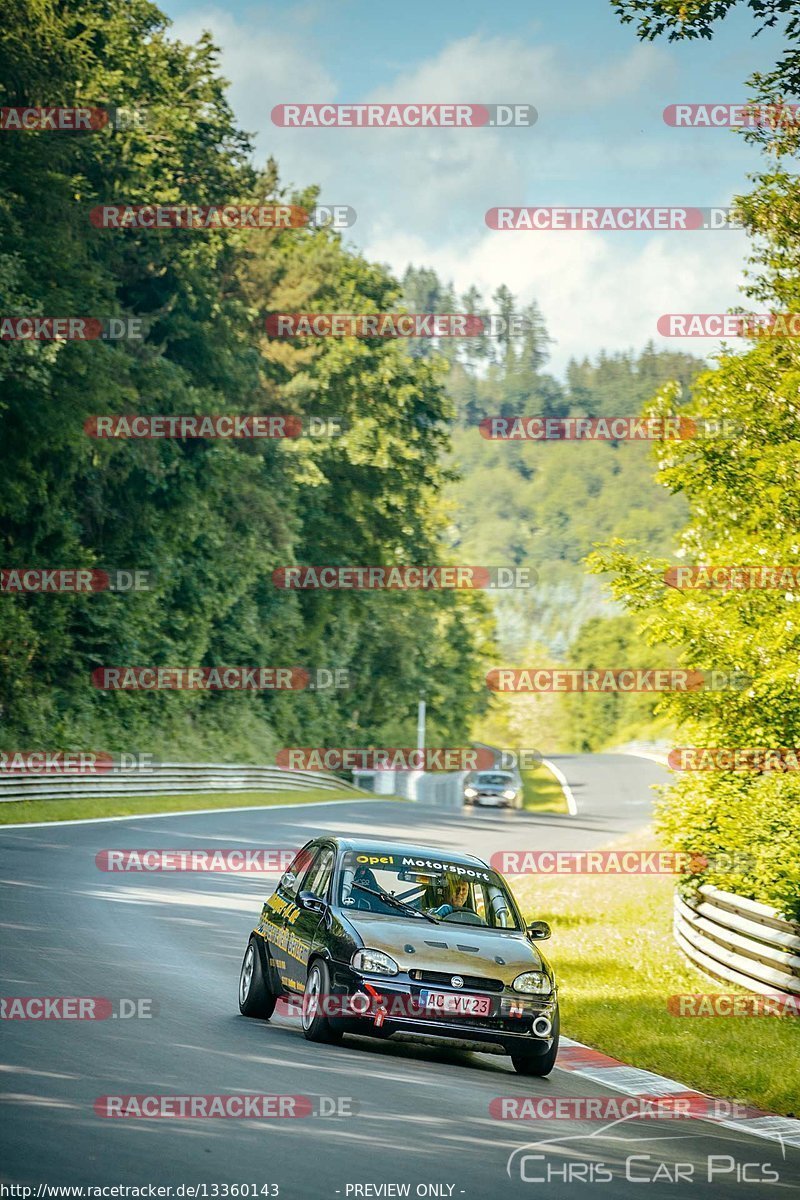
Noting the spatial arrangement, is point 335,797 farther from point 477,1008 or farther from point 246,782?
point 477,1008

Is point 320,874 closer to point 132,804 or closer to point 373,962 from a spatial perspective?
point 373,962

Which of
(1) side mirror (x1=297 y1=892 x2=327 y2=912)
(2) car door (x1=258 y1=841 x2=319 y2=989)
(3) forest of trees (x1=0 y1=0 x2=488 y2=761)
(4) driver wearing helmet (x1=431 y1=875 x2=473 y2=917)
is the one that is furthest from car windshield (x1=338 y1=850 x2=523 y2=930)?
(3) forest of trees (x1=0 y1=0 x2=488 y2=761)

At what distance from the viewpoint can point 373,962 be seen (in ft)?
33.7

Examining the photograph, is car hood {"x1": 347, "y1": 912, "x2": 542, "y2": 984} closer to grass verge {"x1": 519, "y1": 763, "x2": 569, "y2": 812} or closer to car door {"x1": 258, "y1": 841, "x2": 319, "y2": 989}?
car door {"x1": 258, "y1": 841, "x2": 319, "y2": 989}

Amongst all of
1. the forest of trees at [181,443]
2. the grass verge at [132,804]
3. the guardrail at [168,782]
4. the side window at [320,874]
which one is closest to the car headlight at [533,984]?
the side window at [320,874]

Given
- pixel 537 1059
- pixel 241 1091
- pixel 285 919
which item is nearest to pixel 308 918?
pixel 285 919

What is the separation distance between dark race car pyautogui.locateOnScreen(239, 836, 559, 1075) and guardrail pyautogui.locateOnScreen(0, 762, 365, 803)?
2249 cm

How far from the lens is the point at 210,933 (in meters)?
17.6

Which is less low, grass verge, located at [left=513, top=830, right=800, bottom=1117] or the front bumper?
the front bumper

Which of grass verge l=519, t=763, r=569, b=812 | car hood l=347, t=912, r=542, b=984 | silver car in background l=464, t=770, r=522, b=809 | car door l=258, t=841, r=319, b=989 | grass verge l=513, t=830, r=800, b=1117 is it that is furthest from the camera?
grass verge l=519, t=763, r=569, b=812

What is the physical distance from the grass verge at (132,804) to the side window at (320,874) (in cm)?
1918

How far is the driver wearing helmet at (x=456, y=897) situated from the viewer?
11.5 m

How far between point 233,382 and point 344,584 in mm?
14550

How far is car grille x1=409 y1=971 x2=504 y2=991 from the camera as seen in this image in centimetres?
1030
